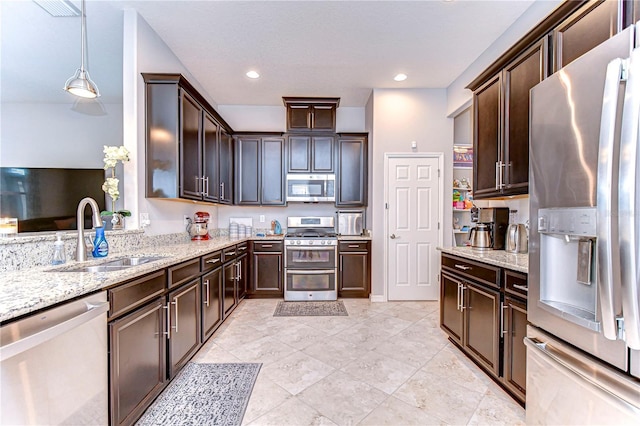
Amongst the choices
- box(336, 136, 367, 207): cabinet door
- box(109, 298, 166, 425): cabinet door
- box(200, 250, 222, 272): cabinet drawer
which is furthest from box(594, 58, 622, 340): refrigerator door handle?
box(336, 136, 367, 207): cabinet door

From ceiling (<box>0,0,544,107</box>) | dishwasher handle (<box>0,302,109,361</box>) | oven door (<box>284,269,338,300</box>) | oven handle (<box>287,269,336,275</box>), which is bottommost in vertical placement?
oven door (<box>284,269,338,300</box>)

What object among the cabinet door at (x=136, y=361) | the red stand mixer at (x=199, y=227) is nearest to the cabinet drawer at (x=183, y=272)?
the cabinet door at (x=136, y=361)

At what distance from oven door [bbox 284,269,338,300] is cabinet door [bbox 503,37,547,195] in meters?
2.58

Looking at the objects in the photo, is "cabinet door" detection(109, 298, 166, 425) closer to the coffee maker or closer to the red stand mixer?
the red stand mixer

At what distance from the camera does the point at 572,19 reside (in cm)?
153

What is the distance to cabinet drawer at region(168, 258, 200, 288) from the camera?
1907mm

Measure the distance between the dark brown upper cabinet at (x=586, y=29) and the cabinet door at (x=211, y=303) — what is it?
310cm

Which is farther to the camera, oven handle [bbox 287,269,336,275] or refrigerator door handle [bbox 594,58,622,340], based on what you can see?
oven handle [bbox 287,269,336,275]

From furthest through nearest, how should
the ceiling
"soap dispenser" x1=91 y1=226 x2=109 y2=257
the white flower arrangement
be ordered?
the ceiling, the white flower arrangement, "soap dispenser" x1=91 y1=226 x2=109 y2=257

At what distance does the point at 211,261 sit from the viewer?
2.64 meters

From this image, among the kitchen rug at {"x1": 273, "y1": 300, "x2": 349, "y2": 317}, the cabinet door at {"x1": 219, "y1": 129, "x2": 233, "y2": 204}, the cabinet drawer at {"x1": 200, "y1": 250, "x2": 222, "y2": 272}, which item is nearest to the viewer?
the cabinet drawer at {"x1": 200, "y1": 250, "x2": 222, "y2": 272}

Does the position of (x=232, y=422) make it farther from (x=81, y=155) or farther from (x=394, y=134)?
(x=81, y=155)

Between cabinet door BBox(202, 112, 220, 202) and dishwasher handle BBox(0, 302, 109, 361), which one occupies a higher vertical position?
cabinet door BBox(202, 112, 220, 202)

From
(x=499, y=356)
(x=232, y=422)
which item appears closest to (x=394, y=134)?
(x=499, y=356)
